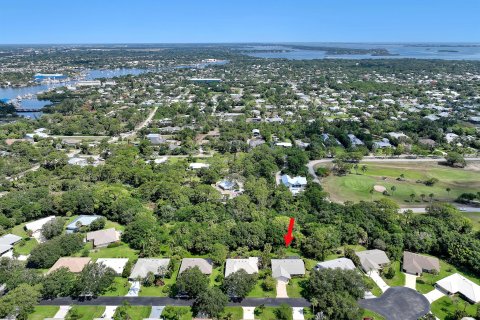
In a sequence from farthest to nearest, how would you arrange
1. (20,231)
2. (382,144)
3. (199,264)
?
(382,144)
(20,231)
(199,264)

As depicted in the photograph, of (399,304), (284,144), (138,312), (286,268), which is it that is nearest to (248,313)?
(286,268)

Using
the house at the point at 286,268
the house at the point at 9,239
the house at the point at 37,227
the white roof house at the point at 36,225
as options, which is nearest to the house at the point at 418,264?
the house at the point at 286,268

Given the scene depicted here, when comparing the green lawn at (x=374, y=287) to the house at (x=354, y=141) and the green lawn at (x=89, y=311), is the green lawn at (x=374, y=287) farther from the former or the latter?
the house at (x=354, y=141)

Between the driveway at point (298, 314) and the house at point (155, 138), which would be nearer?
the driveway at point (298, 314)

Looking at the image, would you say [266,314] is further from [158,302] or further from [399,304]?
[399,304]

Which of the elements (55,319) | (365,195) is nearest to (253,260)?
(55,319)

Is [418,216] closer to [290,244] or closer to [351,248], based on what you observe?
[351,248]

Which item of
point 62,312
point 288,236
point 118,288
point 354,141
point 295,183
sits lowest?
point 118,288

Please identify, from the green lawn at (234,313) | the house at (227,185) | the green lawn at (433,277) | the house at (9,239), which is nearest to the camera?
the green lawn at (234,313)
